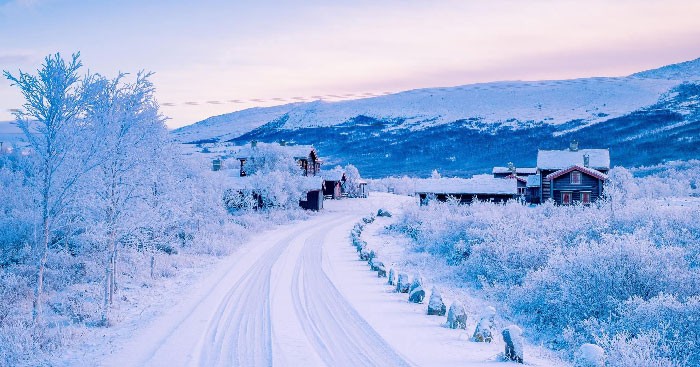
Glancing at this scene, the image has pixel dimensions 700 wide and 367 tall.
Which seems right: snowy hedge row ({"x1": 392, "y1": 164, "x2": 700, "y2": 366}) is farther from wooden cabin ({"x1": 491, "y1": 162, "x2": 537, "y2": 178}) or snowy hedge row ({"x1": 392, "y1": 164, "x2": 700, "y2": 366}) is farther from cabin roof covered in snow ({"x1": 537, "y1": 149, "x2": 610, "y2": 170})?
wooden cabin ({"x1": 491, "y1": 162, "x2": 537, "y2": 178})

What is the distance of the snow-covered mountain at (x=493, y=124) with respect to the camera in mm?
95625

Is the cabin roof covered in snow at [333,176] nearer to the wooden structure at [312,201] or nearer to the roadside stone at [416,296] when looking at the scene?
the wooden structure at [312,201]

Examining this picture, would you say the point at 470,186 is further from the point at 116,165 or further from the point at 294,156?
the point at 116,165

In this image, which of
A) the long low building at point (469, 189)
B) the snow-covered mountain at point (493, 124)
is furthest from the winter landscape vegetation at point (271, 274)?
the snow-covered mountain at point (493, 124)

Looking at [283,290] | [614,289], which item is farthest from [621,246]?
[283,290]

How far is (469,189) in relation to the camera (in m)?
47.1

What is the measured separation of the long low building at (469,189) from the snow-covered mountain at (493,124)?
42660 mm

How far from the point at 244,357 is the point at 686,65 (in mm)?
204589

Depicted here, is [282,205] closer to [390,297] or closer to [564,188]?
[564,188]

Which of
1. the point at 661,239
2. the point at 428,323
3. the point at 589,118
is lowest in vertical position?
the point at 428,323

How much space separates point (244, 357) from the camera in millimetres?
9883

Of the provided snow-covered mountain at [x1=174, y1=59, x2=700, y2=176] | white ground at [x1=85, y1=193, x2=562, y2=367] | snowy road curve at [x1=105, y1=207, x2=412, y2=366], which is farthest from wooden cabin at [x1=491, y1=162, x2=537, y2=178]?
snowy road curve at [x1=105, y1=207, x2=412, y2=366]

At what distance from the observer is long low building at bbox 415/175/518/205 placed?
46125 millimetres

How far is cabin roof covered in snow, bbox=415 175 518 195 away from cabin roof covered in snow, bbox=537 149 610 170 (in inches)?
131
